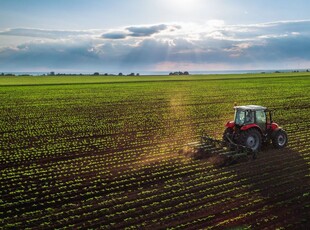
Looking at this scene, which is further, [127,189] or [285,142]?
[285,142]

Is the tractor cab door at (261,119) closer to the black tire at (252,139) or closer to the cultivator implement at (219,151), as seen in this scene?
the black tire at (252,139)

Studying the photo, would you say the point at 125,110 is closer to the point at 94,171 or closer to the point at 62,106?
the point at 62,106

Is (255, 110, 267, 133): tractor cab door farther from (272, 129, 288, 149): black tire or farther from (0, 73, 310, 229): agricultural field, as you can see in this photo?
(0, 73, 310, 229): agricultural field

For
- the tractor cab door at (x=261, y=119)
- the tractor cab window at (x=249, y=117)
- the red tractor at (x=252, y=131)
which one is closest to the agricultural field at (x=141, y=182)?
the red tractor at (x=252, y=131)

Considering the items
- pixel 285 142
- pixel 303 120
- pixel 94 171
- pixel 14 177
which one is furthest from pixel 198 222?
pixel 303 120

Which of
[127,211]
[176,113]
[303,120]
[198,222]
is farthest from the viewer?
[176,113]

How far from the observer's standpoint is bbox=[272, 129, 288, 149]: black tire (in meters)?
16.1

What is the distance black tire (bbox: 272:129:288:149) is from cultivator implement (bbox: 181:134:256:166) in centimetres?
175

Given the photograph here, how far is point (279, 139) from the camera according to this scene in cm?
1636

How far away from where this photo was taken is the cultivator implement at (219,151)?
14656 millimetres

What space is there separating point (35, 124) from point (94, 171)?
12.3 metres

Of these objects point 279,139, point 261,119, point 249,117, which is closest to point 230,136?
point 249,117

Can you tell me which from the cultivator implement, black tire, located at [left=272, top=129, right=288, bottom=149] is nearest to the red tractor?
black tire, located at [left=272, top=129, right=288, bottom=149]

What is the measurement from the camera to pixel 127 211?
34.0ft
